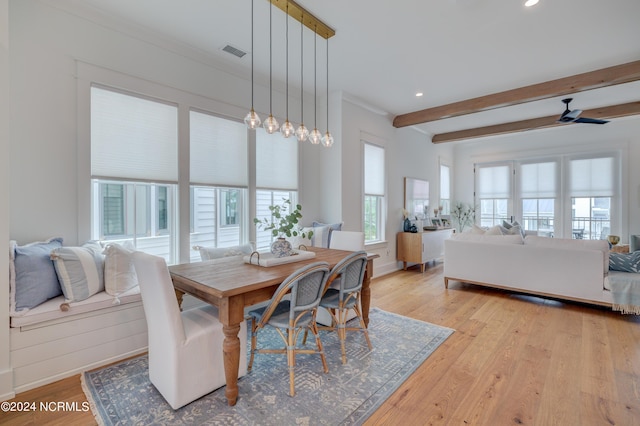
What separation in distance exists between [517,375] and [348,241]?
196cm

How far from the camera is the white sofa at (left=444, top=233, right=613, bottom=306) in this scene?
348 centimetres

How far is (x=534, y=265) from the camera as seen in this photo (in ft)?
12.8

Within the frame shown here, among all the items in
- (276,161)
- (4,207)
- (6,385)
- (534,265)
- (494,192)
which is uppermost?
(276,161)

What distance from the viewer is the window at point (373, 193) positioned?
210 inches

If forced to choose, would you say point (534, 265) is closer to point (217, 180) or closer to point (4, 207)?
point (217, 180)

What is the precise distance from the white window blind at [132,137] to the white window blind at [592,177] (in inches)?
319

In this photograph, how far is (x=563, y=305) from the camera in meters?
3.85

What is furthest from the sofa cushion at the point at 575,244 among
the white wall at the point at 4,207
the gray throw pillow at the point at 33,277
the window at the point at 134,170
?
the white wall at the point at 4,207

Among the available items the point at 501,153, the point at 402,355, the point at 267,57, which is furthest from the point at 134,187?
the point at 501,153

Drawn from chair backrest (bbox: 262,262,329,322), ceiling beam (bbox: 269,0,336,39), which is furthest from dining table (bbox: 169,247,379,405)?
ceiling beam (bbox: 269,0,336,39)

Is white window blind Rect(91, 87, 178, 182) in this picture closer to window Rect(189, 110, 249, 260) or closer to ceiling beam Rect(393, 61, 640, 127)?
window Rect(189, 110, 249, 260)

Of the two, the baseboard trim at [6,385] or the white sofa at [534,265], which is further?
the white sofa at [534,265]

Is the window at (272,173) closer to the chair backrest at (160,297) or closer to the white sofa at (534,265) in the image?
the chair backrest at (160,297)

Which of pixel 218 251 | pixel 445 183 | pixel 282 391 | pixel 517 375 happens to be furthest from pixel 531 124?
pixel 282 391
